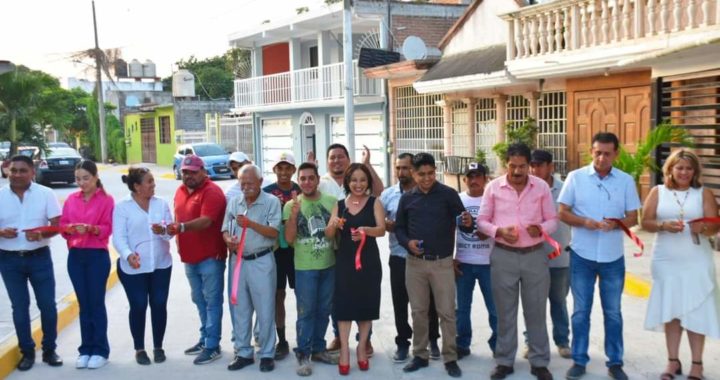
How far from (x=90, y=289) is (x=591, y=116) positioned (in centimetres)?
1029

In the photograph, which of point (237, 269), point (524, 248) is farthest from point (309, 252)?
point (524, 248)

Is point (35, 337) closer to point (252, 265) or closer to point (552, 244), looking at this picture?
point (252, 265)

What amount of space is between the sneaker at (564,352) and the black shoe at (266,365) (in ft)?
7.71

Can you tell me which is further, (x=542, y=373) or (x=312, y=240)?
(x=312, y=240)

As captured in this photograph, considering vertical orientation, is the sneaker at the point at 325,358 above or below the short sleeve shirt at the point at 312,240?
below

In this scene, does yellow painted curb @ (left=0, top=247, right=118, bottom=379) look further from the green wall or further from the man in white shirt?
the green wall

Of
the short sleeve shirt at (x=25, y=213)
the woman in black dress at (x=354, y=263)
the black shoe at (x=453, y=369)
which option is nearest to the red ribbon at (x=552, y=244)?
the black shoe at (x=453, y=369)

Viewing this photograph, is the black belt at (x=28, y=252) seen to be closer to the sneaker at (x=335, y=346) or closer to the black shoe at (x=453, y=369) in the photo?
the sneaker at (x=335, y=346)

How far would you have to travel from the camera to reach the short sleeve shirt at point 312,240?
5926mm

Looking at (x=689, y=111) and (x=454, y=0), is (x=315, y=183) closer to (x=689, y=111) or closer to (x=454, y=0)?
(x=689, y=111)

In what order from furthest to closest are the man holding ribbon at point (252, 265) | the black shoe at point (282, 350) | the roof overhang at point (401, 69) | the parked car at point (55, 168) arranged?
the parked car at point (55, 168), the roof overhang at point (401, 69), the black shoe at point (282, 350), the man holding ribbon at point (252, 265)

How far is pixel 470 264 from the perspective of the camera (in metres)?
6.07

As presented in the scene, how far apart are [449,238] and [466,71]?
38.6ft

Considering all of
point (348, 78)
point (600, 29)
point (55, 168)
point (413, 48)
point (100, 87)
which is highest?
point (100, 87)
